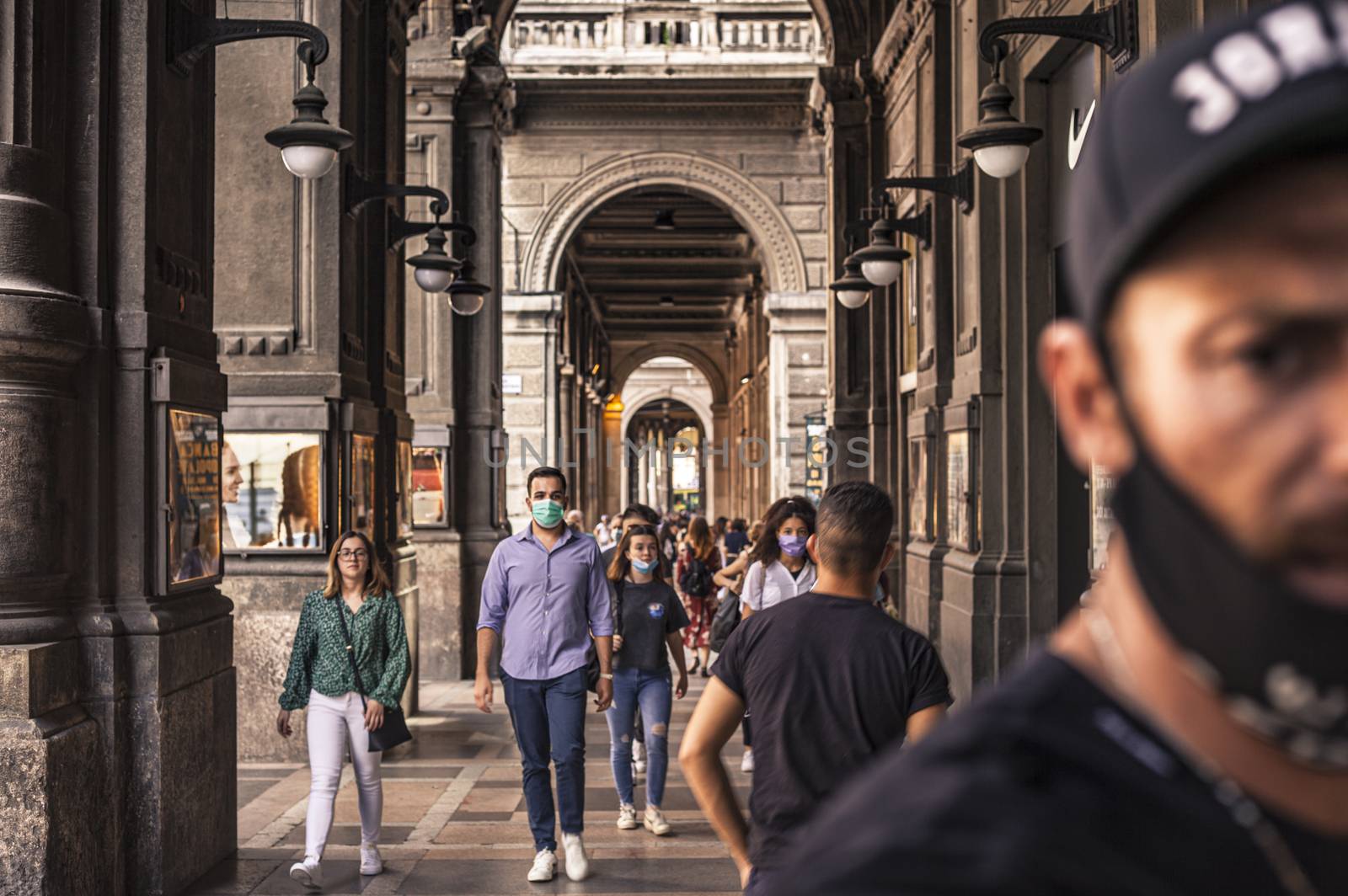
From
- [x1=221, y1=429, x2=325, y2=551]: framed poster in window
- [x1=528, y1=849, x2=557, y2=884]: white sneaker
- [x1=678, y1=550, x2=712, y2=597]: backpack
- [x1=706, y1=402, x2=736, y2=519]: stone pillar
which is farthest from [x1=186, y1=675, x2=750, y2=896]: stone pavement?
[x1=706, y1=402, x2=736, y2=519]: stone pillar

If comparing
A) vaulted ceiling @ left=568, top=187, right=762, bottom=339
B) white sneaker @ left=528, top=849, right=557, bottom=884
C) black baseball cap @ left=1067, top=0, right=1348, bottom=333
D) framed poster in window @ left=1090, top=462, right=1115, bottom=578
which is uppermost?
vaulted ceiling @ left=568, top=187, right=762, bottom=339

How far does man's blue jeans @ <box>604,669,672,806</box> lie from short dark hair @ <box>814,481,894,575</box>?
15.8 feet

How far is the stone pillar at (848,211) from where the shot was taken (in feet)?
59.5

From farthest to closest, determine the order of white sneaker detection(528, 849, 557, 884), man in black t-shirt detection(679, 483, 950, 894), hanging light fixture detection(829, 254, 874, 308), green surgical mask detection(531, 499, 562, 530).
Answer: hanging light fixture detection(829, 254, 874, 308) < green surgical mask detection(531, 499, 562, 530) < white sneaker detection(528, 849, 557, 884) < man in black t-shirt detection(679, 483, 950, 894)

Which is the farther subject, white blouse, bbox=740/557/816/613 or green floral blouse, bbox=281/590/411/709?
white blouse, bbox=740/557/816/613

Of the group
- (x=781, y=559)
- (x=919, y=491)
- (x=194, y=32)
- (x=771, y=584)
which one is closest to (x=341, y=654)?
(x=771, y=584)

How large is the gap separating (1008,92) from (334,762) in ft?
16.6

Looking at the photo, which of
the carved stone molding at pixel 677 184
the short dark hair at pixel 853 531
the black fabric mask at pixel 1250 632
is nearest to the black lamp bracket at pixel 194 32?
the short dark hair at pixel 853 531

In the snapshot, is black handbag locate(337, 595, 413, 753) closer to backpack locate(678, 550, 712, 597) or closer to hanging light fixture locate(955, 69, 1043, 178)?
hanging light fixture locate(955, 69, 1043, 178)

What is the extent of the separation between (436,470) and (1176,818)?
1647cm

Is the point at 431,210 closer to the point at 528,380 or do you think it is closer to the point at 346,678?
the point at 346,678

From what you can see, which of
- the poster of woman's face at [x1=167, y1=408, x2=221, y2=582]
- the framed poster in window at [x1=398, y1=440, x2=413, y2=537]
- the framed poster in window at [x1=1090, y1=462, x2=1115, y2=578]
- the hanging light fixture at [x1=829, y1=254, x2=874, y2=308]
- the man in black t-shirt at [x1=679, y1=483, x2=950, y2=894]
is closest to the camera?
the man in black t-shirt at [x1=679, y1=483, x2=950, y2=894]

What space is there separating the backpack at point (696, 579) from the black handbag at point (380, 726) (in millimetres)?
7728

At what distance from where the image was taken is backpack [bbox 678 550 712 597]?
49.9ft
